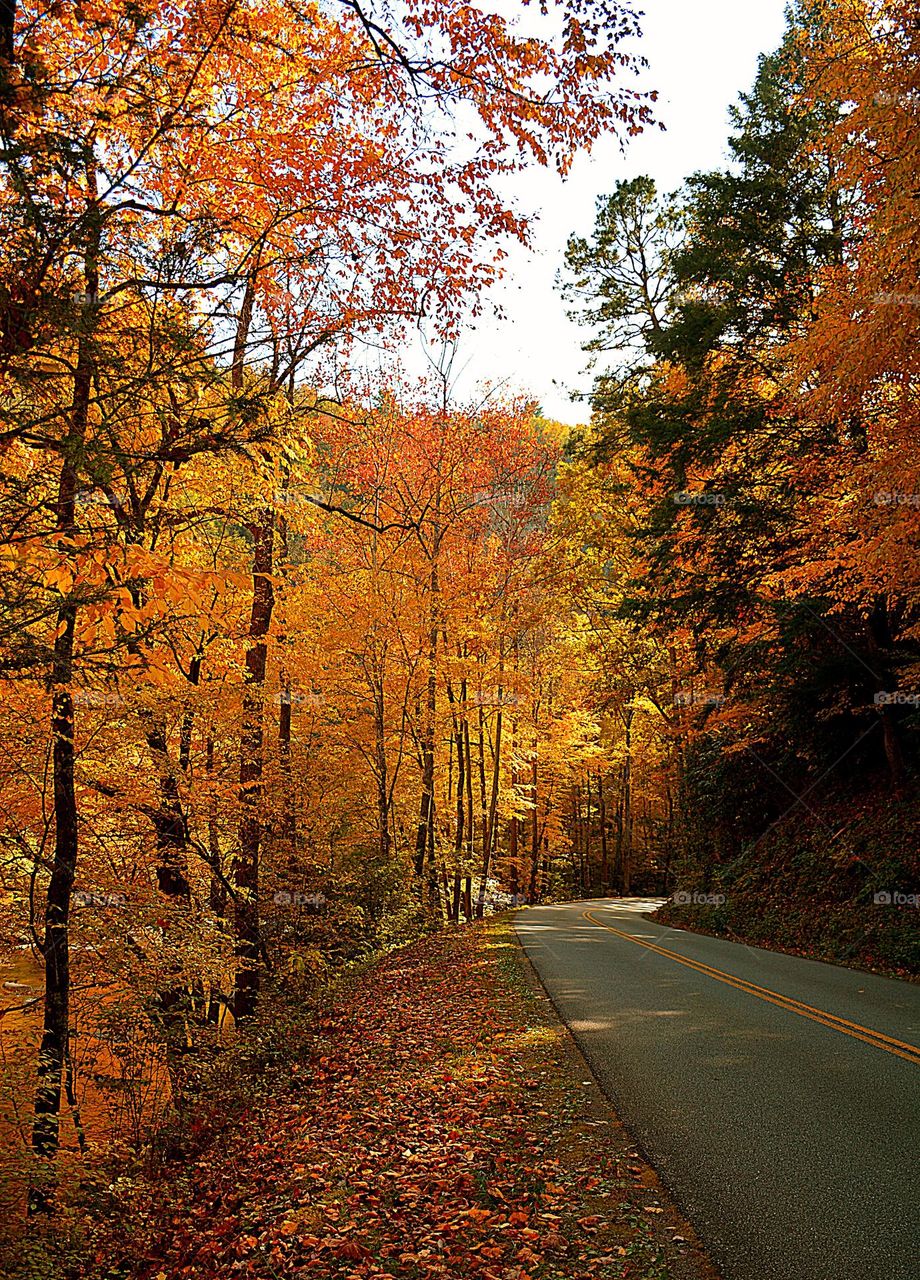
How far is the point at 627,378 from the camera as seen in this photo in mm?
21609

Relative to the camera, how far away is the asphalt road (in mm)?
4055

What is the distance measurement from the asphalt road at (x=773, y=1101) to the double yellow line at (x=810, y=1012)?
0.11 ft

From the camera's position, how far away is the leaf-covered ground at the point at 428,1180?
434cm

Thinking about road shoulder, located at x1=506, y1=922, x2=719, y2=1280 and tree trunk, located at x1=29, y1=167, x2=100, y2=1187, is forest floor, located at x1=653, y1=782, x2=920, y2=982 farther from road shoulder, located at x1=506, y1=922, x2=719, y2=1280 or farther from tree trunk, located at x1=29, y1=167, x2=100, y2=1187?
tree trunk, located at x1=29, y1=167, x2=100, y2=1187

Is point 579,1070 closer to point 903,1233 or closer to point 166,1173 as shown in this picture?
point 903,1233

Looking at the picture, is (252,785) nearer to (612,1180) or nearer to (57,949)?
(57,949)

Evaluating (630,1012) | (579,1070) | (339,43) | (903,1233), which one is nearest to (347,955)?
(630,1012)

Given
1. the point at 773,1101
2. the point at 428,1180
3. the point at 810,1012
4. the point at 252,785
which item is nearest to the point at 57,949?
the point at 428,1180

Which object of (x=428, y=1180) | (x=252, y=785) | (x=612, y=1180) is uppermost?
(x=252, y=785)

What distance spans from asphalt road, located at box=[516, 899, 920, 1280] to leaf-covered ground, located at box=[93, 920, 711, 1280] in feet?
0.98

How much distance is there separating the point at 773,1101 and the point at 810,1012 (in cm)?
320

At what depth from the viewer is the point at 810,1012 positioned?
865cm

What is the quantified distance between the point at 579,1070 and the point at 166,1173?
4.01m

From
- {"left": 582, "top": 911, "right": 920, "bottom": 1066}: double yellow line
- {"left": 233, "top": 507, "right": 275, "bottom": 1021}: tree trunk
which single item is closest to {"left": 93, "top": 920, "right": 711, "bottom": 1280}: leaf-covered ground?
{"left": 582, "top": 911, "right": 920, "bottom": 1066}: double yellow line
